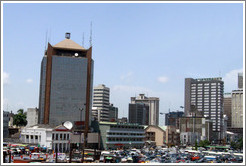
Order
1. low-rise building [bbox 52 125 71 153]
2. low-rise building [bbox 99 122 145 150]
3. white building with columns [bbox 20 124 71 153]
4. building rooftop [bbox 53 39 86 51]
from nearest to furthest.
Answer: white building with columns [bbox 20 124 71 153]
low-rise building [bbox 52 125 71 153]
low-rise building [bbox 99 122 145 150]
building rooftop [bbox 53 39 86 51]

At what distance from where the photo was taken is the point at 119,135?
14775 centimetres

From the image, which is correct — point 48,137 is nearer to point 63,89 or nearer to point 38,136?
point 38,136

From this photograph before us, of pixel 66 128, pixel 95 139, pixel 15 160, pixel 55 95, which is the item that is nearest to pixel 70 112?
pixel 55 95

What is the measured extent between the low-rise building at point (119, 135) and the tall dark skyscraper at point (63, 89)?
1511 centimetres

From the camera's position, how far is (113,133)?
14450 centimetres

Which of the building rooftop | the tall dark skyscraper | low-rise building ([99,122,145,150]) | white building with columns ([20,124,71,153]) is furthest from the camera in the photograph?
the building rooftop

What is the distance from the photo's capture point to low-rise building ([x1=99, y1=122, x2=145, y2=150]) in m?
142

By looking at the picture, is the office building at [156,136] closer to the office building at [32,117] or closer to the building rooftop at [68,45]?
the office building at [32,117]

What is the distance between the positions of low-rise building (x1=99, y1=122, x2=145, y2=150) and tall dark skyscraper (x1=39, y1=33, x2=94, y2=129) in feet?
49.6

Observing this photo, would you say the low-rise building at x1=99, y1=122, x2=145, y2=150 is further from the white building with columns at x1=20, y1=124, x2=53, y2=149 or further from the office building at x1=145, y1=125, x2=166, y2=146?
the white building with columns at x1=20, y1=124, x2=53, y2=149

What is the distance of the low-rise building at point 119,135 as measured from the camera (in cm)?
14188

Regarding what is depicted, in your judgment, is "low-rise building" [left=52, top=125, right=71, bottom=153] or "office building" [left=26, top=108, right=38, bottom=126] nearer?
"low-rise building" [left=52, top=125, right=71, bottom=153]

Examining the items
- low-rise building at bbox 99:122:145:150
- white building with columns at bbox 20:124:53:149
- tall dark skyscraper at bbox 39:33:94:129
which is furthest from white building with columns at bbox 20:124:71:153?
tall dark skyscraper at bbox 39:33:94:129

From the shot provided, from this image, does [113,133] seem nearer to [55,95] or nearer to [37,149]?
[55,95]
